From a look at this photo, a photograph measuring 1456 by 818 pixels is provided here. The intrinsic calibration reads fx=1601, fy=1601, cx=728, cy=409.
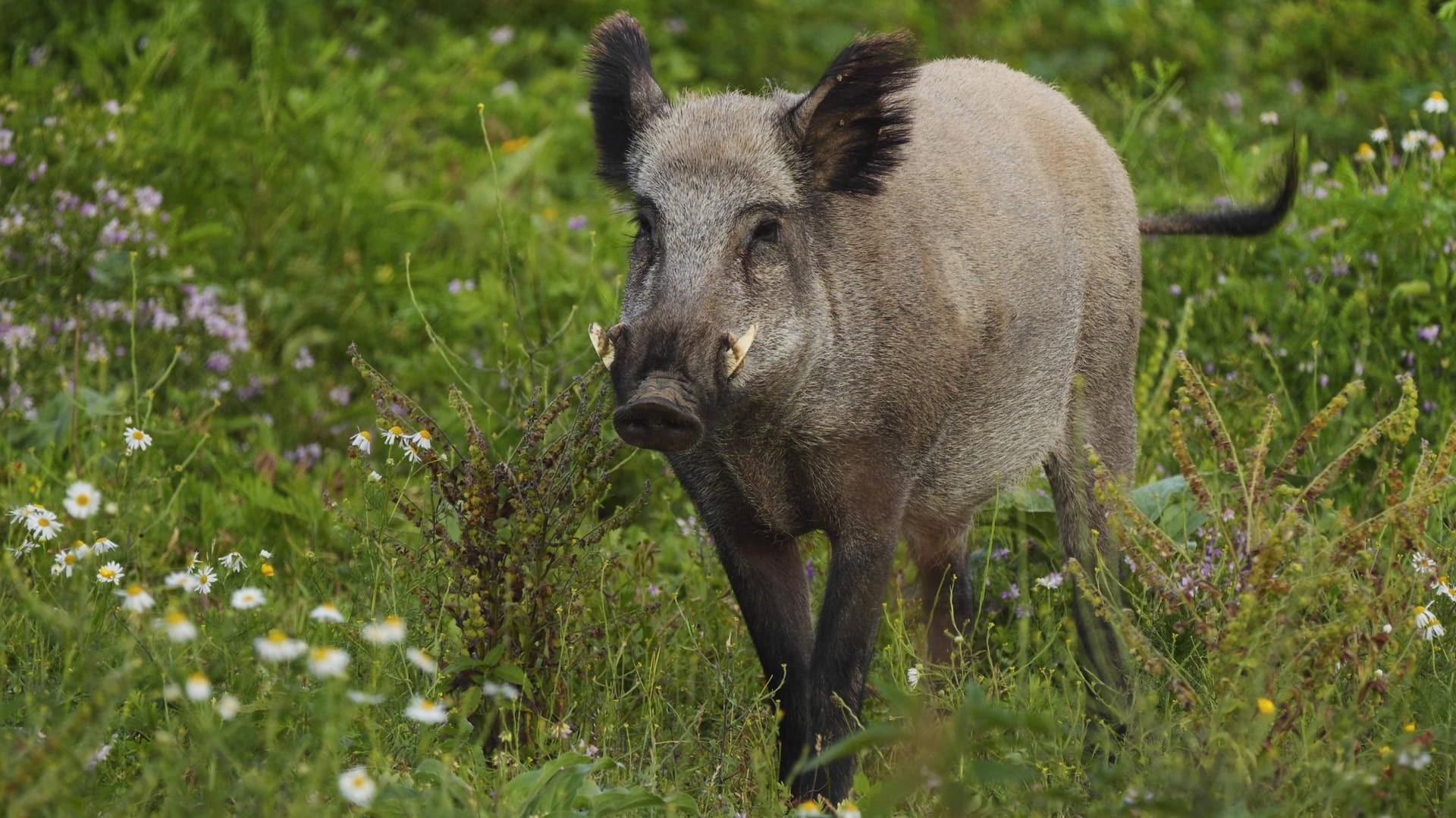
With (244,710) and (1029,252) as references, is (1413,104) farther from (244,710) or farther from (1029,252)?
(244,710)

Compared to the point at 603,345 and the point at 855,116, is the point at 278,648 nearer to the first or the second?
the point at 603,345

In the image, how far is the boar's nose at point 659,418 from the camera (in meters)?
3.36

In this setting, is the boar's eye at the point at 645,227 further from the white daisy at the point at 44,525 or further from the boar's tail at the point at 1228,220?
the boar's tail at the point at 1228,220

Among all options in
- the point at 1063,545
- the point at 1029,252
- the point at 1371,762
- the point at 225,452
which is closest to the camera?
the point at 1371,762

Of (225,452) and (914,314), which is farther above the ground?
(914,314)

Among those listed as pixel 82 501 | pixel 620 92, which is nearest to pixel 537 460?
pixel 620 92

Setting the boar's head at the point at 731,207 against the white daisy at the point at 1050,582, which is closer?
the boar's head at the point at 731,207

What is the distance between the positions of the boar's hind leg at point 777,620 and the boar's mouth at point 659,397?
0.67 metres

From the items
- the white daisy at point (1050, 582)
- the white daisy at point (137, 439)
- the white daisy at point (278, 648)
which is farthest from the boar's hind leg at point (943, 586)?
the white daisy at point (278, 648)

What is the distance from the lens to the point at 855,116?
159 inches

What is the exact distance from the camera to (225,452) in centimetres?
568

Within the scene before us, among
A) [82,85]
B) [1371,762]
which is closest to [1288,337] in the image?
[1371,762]

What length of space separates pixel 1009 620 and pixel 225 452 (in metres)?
2.79

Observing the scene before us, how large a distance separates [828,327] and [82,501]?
1758 mm
